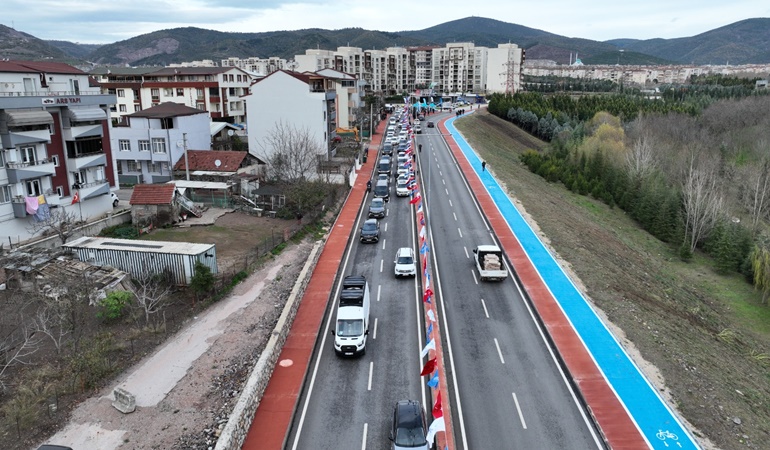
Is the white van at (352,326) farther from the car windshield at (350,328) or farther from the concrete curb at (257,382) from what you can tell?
the concrete curb at (257,382)

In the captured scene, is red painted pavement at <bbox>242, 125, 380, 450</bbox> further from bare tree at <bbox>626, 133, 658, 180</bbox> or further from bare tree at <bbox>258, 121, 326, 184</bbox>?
bare tree at <bbox>626, 133, 658, 180</bbox>

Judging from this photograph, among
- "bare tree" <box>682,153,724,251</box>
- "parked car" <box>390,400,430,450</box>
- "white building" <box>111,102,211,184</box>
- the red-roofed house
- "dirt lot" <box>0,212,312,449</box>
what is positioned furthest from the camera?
"white building" <box>111,102,211,184</box>

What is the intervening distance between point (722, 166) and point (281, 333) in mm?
67056

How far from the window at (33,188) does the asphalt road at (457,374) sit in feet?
81.0

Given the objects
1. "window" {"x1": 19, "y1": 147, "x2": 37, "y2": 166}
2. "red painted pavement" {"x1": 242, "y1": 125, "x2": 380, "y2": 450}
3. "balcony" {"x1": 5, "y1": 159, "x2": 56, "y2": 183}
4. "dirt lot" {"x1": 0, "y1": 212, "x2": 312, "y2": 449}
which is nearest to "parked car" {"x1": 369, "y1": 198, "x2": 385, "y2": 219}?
"red painted pavement" {"x1": 242, "y1": 125, "x2": 380, "y2": 450}

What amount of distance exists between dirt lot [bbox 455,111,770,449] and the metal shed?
74.6ft

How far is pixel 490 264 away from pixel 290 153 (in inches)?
1053

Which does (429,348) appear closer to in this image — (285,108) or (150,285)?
(150,285)

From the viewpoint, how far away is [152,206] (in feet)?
140

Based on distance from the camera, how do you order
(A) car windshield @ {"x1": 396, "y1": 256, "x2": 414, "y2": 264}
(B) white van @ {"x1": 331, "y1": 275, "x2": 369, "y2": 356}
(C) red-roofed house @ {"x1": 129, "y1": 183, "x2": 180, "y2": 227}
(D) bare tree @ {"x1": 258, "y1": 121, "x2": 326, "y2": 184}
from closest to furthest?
(B) white van @ {"x1": 331, "y1": 275, "x2": 369, "y2": 356} < (A) car windshield @ {"x1": 396, "y1": 256, "x2": 414, "y2": 264} < (C) red-roofed house @ {"x1": 129, "y1": 183, "x2": 180, "y2": 227} < (D) bare tree @ {"x1": 258, "y1": 121, "x2": 326, "y2": 184}

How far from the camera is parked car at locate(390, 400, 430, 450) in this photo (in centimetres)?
1758

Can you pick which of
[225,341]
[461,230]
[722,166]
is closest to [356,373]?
[225,341]

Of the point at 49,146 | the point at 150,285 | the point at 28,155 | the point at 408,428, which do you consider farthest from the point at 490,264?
the point at 49,146

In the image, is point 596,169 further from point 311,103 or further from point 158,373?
point 158,373
